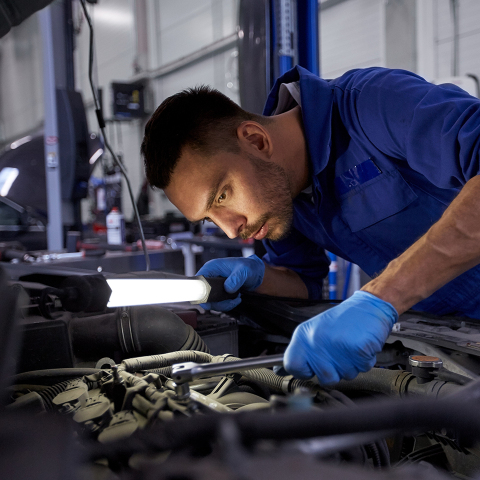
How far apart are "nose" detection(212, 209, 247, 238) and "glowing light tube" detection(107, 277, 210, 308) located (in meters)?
0.20

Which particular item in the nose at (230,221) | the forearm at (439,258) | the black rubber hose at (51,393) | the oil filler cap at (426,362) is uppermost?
the nose at (230,221)

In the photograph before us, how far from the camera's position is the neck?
1328mm

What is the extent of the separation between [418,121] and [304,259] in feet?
2.41

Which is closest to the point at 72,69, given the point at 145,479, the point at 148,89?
the point at 145,479

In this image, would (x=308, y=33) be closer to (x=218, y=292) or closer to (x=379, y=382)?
(x=218, y=292)

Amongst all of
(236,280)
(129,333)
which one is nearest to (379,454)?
(129,333)

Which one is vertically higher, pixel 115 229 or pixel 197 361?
pixel 115 229

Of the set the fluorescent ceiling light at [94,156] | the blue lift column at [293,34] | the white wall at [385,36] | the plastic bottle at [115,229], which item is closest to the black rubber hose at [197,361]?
the blue lift column at [293,34]

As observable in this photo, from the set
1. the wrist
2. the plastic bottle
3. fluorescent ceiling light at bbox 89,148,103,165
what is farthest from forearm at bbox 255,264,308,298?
fluorescent ceiling light at bbox 89,148,103,165

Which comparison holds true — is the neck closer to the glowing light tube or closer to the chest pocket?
the chest pocket

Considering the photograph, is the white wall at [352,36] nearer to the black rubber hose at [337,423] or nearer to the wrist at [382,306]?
the wrist at [382,306]

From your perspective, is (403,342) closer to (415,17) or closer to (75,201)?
(75,201)

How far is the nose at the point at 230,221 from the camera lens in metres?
1.22

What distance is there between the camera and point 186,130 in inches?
46.9
